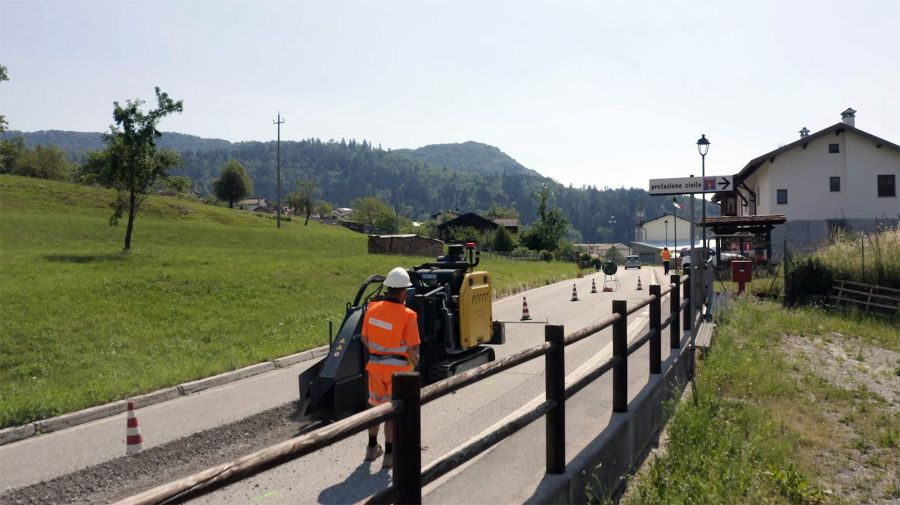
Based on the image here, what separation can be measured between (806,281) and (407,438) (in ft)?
73.4

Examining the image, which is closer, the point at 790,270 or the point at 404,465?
the point at 404,465

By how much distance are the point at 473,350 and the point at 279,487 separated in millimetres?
4767

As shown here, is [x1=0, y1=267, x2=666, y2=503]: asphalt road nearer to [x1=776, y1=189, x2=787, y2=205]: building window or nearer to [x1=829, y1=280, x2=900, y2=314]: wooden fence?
[x1=829, y1=280, x2=900, y2=314]: wooden fence

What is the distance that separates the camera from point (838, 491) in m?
6.33

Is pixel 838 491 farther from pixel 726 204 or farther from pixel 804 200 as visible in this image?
pixel 726 204

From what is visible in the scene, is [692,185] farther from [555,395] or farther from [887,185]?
[887,185]

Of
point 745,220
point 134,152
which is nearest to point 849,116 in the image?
point 745,220

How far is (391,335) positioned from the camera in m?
6.47

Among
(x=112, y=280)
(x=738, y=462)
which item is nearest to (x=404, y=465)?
(x=738, y=462)

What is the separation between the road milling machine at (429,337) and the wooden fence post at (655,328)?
279 centimetres

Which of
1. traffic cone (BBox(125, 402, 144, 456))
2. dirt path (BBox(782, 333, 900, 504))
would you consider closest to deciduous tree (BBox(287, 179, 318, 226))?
dirt path (BBox(782, 333, 900, 504))

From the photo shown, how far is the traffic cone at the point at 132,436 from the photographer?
7.63 metres

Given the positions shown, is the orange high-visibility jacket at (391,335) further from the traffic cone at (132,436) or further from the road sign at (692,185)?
the road sign at (692,185)

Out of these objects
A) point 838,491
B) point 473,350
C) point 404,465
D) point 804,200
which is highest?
point 804,200
